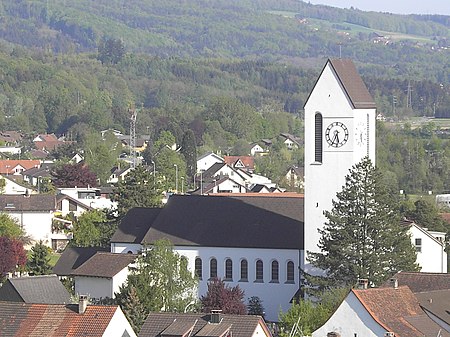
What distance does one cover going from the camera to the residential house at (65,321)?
3772 centimetres

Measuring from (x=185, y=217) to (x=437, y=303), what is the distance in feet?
67.9

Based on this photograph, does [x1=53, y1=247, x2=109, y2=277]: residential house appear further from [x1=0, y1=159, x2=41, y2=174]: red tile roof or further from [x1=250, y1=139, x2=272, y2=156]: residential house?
[x1=250, y1=139, x2=272, y2=156]: residential house

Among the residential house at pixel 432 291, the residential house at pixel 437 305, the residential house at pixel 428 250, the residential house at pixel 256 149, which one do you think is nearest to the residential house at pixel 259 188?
the residential house at pixel 428 250

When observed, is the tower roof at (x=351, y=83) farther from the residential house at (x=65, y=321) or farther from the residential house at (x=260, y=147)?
the residential house at (x=260, y=147)

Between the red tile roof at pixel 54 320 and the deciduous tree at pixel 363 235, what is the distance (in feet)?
44.8

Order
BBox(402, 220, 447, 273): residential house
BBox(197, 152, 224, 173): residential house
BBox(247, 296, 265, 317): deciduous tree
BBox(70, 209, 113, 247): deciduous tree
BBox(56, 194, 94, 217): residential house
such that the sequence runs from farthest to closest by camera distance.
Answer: BBox(197, 152, 224, 173): residential house
BBox(56, 194, 94, 217): residential house
BBox(70, 209, 113, 247): deciduous tree
BBox(402, 220, 447, 273): residential house
BBox(247, 296, 265, 317): deciduous tree

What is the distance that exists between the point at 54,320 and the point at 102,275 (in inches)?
726

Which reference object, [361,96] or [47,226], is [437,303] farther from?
[47,226]

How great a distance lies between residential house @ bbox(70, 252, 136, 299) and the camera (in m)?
56.4

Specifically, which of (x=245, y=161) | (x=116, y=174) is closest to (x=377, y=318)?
(x=116, y=174)

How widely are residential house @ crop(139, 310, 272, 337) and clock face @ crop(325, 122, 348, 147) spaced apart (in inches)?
619

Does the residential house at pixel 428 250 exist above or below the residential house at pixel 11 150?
below

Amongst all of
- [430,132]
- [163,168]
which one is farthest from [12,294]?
[430,132]

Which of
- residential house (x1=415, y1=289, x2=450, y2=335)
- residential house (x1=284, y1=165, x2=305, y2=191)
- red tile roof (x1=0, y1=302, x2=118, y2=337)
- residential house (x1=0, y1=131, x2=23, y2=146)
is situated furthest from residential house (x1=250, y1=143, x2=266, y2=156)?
red tile roof (x1=0, y1=302, x2=118, y2=337)
